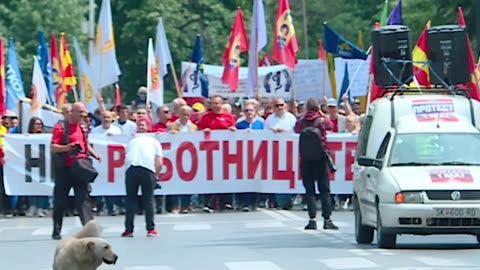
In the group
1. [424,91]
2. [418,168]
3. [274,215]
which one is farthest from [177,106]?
[418,168]

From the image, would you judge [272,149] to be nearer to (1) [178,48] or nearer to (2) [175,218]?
(2) [175,218]

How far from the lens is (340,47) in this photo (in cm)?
3416

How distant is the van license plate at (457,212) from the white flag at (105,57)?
59.8ft

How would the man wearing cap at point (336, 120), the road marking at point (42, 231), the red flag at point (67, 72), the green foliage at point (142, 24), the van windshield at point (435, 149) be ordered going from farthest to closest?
the green foliage at point (142, 24) < the red flag at point (67, 72) < the man wearing cap at point (336, 120) < the road marking at point (42, 231) < the van windshield at point (435, 149)

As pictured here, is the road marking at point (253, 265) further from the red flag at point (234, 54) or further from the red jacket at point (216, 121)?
the red flag at point (234, 54)

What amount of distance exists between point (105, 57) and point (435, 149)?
1763 centimetres

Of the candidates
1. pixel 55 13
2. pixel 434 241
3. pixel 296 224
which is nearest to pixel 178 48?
pixel 55 13

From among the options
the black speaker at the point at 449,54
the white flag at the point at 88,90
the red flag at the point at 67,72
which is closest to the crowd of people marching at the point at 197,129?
the black speaker at the point at 449,54

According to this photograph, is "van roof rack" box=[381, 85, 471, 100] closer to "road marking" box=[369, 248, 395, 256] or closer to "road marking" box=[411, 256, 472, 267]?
"road marking" box=[369, 248, 395, 256]

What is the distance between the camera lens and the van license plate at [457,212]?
60.5 feet

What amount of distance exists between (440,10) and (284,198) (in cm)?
1177

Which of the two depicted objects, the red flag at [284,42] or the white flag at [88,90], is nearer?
the red flag at [284,42]

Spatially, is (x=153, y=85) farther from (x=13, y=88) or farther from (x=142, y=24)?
(x=142, y=24)

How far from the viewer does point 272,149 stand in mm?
29078
